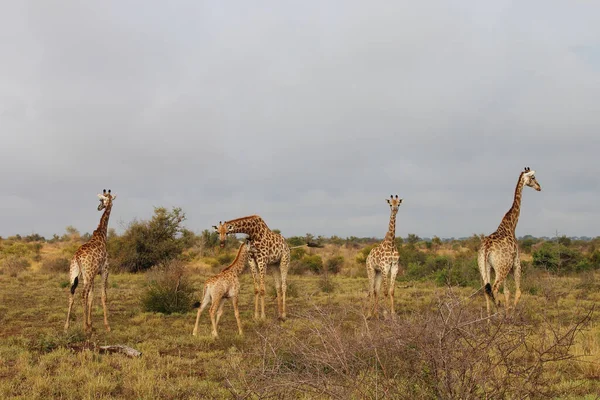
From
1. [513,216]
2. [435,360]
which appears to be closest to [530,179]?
[513,216]

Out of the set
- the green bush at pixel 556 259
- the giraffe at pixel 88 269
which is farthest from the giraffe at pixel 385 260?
the green bush at pixel 556 259

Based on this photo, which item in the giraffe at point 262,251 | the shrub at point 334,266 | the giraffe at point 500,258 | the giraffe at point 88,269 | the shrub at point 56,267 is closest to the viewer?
the giraffe at point 88,269

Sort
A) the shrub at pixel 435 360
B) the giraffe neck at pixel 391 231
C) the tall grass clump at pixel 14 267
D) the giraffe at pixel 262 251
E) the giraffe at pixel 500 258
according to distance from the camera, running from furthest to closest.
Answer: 1. the tall grass clump at pixel 14 267
2. the giraffe neck at pixel 391 231
3. the giraffe at pixel 262 251
4. the giraffe at pixel 500 258
5. the shrub at pixel 435 360

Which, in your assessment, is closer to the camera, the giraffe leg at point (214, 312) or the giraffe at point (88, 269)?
the giraffe leg at point (214, 312)

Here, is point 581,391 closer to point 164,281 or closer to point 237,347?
point 237,347

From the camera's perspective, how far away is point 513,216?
465 inches

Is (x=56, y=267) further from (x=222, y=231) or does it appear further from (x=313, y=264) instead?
(x=222, y=231)

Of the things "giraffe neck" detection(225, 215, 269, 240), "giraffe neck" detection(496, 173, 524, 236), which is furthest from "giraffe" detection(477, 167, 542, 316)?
"giraffe neck" detection(225, 215, 269, 240)

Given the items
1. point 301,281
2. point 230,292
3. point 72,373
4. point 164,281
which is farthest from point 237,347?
point 301,281

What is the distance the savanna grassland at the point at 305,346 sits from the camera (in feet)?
11.4

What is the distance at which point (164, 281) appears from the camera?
1341 centimetres

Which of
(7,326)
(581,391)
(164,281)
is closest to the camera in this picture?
(581,391)

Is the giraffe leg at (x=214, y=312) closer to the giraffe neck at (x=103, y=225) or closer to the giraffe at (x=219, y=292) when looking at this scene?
the giraffe at (x=219, y=292)

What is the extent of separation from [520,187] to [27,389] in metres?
11.2
